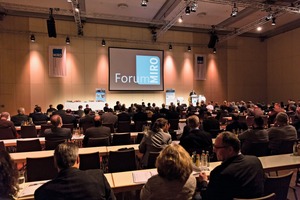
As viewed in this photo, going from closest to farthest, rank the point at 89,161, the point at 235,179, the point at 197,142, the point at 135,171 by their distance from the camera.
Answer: the point at 235,179
the point at 135,171
the point at 89,161
the point at 197,142

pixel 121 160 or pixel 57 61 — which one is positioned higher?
pixel 57 61

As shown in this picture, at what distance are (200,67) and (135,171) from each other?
1463 cm

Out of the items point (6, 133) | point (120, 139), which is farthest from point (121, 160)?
point (6, 133)


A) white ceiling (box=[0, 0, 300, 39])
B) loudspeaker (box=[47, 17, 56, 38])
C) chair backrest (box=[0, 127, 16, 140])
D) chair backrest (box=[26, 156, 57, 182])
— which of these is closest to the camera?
chair backrest (box=[26, 156, 57, 182])

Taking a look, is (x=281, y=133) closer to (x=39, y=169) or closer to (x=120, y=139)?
(x=120, y=139)

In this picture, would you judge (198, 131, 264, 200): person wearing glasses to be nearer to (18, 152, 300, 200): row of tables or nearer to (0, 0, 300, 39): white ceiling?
(18, 152, 300, 200): row of tables

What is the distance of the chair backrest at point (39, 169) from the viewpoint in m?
3.23

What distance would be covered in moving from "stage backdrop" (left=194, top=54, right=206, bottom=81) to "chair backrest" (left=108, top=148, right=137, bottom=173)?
1372cm

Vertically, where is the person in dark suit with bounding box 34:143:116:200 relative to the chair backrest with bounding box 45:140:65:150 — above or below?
above

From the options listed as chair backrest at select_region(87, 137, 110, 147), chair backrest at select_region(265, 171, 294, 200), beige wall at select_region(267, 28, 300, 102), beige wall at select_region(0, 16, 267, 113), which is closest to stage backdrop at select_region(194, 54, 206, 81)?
beige wall at select_region(0, 16, 267, 113)

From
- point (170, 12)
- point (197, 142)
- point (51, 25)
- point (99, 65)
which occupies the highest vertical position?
point (170, 12)

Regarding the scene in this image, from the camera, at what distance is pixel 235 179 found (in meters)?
2.06

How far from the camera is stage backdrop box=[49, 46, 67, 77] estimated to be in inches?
541

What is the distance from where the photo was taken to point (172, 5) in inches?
479
